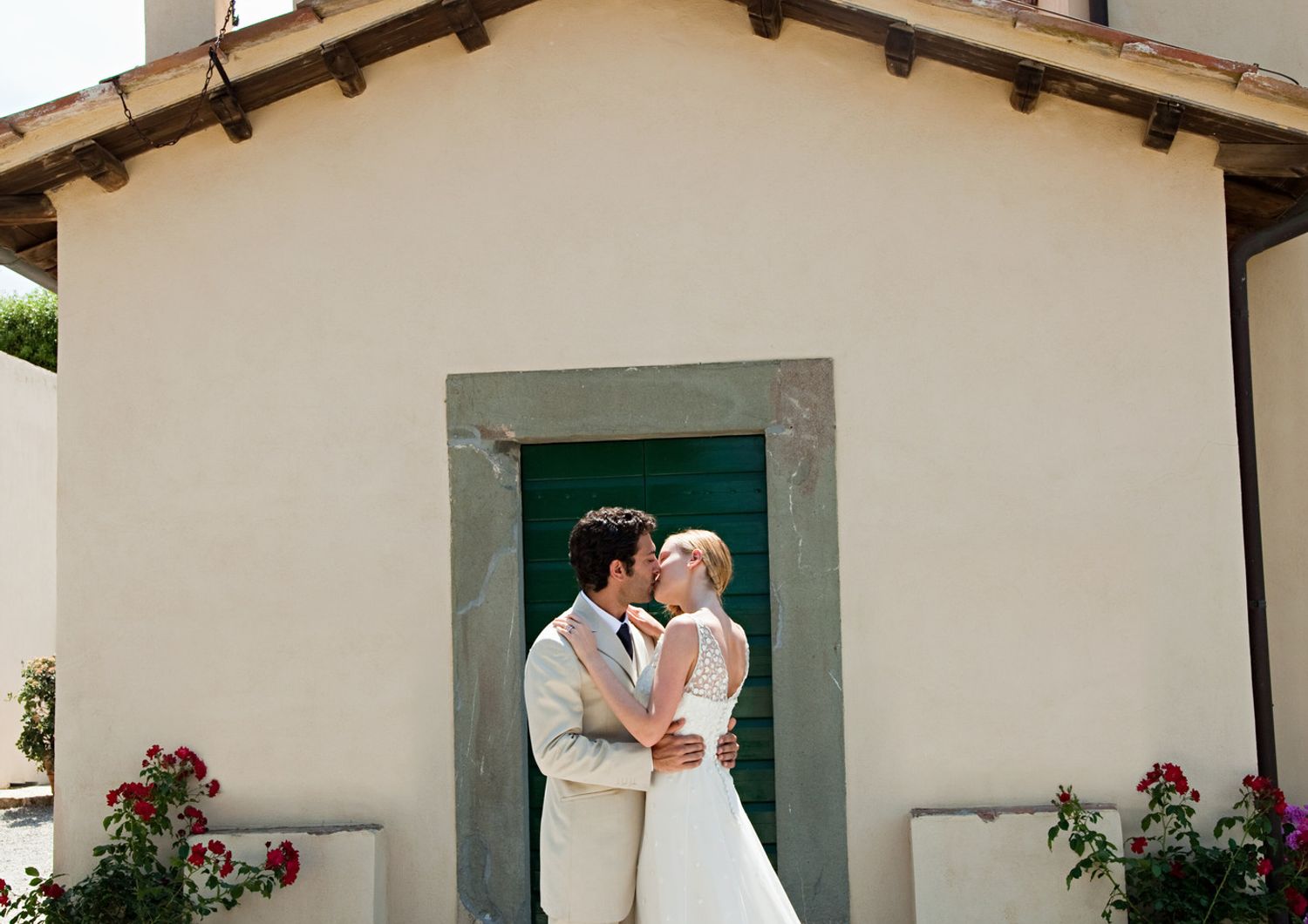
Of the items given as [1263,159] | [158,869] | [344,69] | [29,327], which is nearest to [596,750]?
[158,869]

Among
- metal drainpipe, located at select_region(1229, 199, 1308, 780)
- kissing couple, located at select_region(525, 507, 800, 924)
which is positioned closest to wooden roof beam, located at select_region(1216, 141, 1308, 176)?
metal drainpipe, located at select_region(1229, 199, 1308, 780)

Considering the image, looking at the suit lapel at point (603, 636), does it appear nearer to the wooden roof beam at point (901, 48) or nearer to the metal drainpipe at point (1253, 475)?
the wooden roof beam at point (901, 48)

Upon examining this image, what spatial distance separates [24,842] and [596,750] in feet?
23.9

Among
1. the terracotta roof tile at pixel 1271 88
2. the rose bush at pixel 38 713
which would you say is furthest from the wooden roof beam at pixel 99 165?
the rose bush at pixel 38 713

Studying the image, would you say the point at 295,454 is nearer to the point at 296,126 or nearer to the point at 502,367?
the point at 502,367

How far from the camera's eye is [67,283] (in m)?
6.12

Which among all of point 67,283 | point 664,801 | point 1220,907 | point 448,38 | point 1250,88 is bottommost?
point 1220,907

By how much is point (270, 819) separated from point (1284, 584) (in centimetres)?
453

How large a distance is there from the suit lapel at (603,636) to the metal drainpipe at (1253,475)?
2744 millimetres

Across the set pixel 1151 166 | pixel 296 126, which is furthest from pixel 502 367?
pixel 1151 166

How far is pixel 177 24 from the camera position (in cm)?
696

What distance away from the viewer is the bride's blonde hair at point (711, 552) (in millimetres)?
4715

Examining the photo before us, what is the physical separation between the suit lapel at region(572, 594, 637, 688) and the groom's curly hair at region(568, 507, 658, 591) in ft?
0.22

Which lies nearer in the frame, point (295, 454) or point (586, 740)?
point (586, 740)
